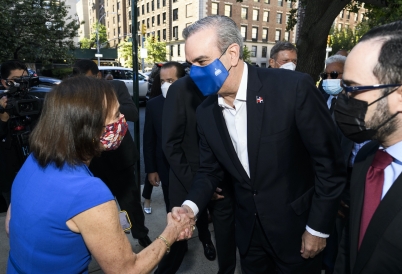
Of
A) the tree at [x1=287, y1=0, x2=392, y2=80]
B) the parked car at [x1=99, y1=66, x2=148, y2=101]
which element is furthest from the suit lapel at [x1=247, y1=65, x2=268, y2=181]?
the parked car at [x1=99, y1=66, x2=148, y2=101]

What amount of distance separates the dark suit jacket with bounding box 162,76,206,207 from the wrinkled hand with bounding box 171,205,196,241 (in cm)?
65

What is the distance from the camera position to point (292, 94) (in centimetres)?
179

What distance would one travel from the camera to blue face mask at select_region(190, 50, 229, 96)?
2018 mm

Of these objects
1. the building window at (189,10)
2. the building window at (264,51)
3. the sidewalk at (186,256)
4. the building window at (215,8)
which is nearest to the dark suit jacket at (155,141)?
the sidewalk at (186,256)

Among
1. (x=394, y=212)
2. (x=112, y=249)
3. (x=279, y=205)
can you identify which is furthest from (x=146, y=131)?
(x=394, y=212)

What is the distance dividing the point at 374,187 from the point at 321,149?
41 centimetres

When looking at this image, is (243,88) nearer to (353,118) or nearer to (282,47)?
(353,118)

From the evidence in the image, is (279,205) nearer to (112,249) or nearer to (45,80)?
(112,249)

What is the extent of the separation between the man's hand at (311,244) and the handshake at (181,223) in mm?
717

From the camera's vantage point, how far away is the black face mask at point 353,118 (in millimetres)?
1359

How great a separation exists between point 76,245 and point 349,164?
2.23m

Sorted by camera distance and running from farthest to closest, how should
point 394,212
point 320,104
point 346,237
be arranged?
point 320,104 < point 346,237 < point 394,212

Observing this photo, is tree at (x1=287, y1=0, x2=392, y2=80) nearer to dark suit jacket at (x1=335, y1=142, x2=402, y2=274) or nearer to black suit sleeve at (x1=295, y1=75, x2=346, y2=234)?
black suit sleeve at (x1=295, y1=75, x2=346, y2=234)

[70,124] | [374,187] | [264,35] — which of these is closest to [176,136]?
[70,124]
